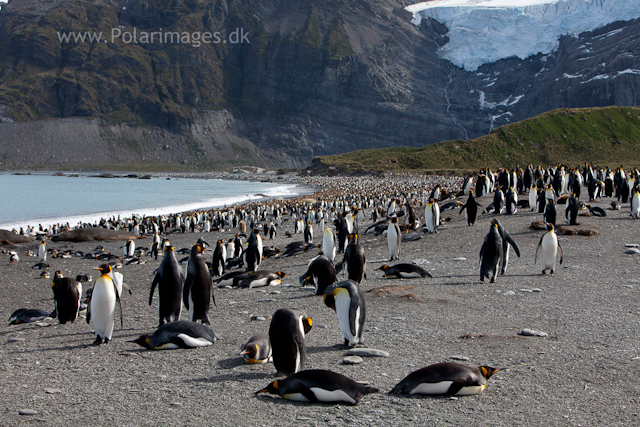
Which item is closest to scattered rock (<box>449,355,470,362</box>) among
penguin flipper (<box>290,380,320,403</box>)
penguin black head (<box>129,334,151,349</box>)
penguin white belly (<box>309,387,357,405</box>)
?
penguin white belly (<box>309,387,357,405</box>)

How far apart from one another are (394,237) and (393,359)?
7.05m

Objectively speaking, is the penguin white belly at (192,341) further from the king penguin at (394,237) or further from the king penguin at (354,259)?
the king penguin at (394,237)

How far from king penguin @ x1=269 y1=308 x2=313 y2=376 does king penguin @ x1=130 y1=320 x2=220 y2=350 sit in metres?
1.47

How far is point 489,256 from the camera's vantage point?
9.38m

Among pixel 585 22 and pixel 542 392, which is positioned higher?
pixel 585 22

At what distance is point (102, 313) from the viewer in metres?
6.46

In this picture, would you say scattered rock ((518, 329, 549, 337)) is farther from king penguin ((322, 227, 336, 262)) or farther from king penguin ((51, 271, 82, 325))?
king penguin ((322, 227, 336, 262))

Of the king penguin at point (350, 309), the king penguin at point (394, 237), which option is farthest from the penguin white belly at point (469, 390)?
the king penguin at point (394, 237)

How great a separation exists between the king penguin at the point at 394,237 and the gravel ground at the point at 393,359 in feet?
6.14

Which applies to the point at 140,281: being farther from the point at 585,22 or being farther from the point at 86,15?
the point at 86,15

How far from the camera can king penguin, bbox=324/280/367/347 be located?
5598 millimetres

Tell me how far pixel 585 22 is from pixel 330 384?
183 meters

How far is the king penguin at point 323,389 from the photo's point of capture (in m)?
4.05

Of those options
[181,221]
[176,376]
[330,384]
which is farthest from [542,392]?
[181,221]
